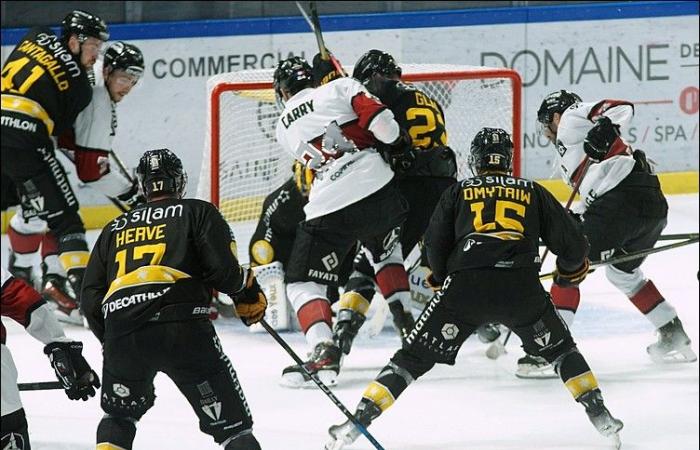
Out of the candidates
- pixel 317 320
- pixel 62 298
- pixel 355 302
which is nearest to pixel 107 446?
pixel 317 320

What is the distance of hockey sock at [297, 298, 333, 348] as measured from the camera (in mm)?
5484

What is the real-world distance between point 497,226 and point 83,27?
6.90 ft

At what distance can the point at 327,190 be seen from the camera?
5.45 m

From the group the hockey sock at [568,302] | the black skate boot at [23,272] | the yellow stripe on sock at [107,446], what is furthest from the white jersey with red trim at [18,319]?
the black skate boot at [23,272]

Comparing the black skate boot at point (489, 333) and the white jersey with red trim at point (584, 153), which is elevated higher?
the white jersey with red trim at point (584, 153)

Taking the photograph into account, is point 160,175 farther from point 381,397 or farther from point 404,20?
point 404,20

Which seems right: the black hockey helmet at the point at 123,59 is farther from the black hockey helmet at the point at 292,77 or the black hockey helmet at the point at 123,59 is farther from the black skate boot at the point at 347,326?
the black skate boot at the point at 347,326

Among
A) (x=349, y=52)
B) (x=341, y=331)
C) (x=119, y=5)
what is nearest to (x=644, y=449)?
(x=341, y=331)

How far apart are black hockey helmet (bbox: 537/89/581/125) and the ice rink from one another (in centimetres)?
100

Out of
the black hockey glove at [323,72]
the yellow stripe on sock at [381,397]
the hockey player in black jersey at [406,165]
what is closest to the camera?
the yellow stripe on sock at [381,397]

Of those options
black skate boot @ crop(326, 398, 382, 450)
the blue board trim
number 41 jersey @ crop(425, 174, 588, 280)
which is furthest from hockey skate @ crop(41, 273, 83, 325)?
number 41 jersey @ crop(425, 174, 588, 280)

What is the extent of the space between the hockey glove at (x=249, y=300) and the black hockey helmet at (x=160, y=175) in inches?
11.9

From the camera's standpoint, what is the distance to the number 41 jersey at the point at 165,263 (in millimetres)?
3838

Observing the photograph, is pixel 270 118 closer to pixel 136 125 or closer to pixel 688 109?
pixel 136 125
